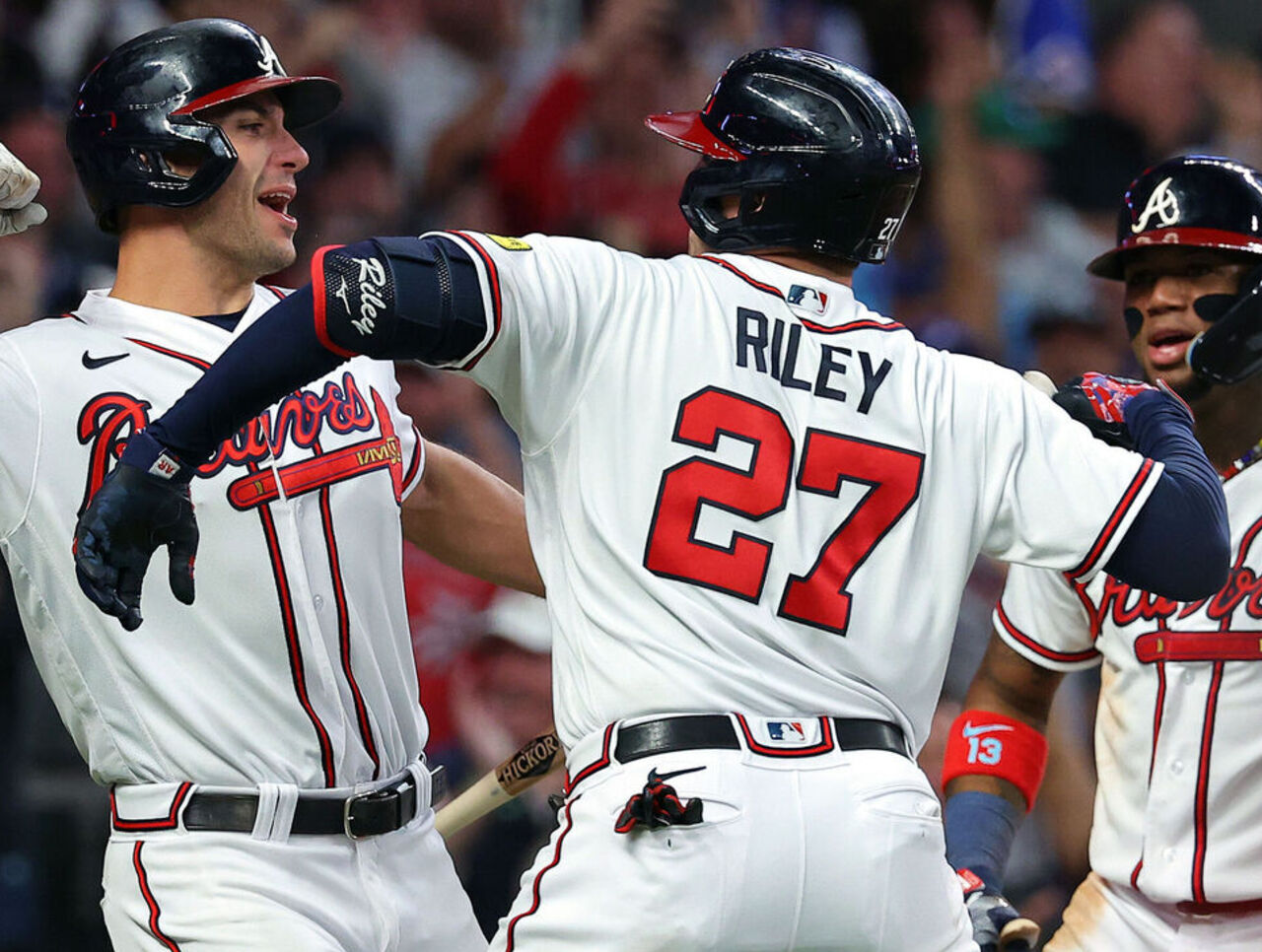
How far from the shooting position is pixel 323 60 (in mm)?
7316

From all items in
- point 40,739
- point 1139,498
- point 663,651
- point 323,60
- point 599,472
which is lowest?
point 40,739

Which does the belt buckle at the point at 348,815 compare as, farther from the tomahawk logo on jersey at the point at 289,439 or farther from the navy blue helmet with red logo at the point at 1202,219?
the navy blue helmet with red logo at the point at 1202,219

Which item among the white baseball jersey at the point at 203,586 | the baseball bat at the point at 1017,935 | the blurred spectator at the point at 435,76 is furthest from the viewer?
the blurred spectator at the point at 435,76

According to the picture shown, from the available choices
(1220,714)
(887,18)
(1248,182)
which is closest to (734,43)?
(887,18)

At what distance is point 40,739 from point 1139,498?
3.89 m

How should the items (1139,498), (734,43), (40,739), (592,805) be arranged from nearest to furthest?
(592,805) → (1139,498) → (40,739) → (734,43)

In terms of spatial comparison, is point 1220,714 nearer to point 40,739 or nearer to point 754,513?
point 754,513

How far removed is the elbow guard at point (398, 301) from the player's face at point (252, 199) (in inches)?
42.7

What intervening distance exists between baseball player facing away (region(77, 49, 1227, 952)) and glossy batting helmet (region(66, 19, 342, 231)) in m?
1.06

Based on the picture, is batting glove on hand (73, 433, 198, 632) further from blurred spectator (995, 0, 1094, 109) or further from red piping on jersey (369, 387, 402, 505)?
blurred spectator (995, 0, 1094, 109)

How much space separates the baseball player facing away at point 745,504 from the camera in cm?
268

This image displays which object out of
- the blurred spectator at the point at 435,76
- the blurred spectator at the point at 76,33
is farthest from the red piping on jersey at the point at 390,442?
the blurred spectator at the point at 435,76

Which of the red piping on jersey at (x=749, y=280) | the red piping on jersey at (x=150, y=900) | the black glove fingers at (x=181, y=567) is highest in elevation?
the red piping on jersey at (x=749, y=280)

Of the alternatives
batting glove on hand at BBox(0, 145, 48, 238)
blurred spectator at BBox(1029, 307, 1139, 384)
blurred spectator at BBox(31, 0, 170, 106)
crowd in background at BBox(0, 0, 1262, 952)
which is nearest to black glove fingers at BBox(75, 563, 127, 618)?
batting glove on hand at BBox(0, 145, 48, 238)
